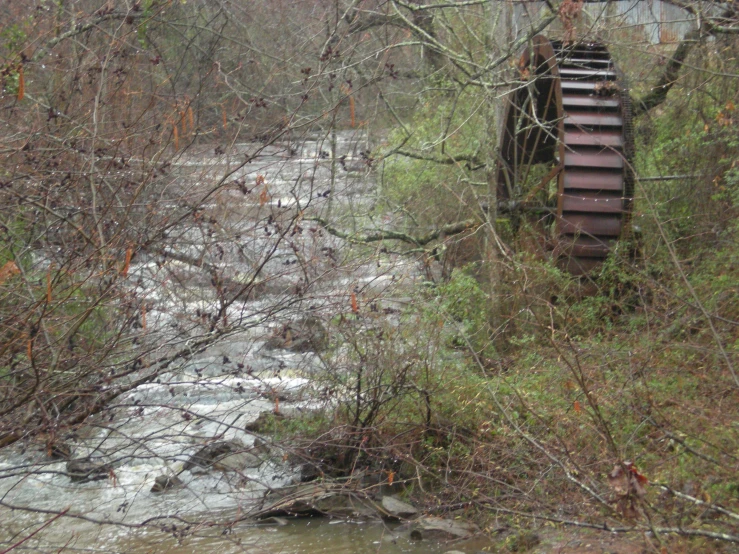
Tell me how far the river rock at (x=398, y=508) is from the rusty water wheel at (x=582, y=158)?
347cm

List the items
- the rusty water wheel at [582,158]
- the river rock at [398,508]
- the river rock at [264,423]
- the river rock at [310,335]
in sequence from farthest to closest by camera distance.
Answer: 1. the rusty water wheel at [582,158]
2. the river rock at [264,423]
3. the river rock at [310,335]
4. the river rock at [398,508]

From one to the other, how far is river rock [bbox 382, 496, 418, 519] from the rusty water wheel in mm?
3469

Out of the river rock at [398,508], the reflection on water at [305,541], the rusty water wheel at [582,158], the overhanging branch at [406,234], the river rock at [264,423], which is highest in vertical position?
the rusty water wheel at [582,158]

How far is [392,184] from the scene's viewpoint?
12.9 meters

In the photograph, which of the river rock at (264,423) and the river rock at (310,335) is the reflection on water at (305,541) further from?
the river rock at (310,335)

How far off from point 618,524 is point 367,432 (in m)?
2.78

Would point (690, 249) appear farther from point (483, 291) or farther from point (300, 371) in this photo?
point (300, 371)

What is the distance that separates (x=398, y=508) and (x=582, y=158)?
188 inches

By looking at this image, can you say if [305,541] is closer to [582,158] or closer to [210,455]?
[210,455]

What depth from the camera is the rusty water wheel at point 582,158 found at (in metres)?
9.86

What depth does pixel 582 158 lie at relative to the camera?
1016cm

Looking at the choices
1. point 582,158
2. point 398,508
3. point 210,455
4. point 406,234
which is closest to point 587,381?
point 398,508

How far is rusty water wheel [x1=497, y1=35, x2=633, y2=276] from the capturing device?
9.86 m

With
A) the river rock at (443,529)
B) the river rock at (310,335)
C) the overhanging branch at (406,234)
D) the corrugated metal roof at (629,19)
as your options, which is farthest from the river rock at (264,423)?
the corrugated metal roof at (629,19)
